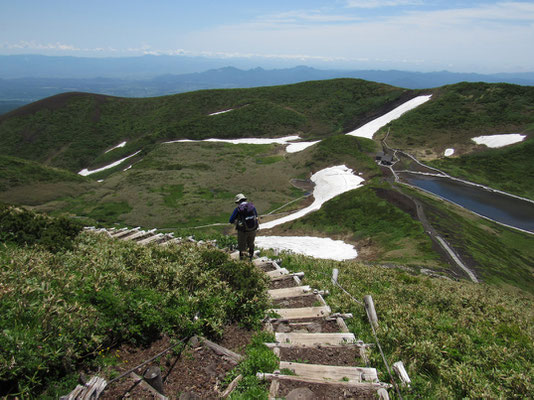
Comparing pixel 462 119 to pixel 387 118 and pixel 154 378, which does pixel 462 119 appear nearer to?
pixel 387 118

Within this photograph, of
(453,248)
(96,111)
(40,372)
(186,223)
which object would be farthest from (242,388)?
(96,111)

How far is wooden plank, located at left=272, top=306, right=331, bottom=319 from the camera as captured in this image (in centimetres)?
891

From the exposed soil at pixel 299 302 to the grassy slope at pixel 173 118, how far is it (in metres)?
85.2

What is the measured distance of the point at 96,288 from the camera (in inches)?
266

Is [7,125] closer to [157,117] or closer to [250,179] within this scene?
[157,117]

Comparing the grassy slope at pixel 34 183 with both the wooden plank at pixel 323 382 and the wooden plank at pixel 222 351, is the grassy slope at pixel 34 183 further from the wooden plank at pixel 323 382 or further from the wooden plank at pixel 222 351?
the wooden plank at pixel 323 382

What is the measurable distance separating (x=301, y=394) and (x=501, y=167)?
65670mm

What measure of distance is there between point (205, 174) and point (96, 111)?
Answer: 71.9 metres

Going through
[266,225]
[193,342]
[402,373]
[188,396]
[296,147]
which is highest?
[188,396]

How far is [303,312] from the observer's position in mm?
A: 9062

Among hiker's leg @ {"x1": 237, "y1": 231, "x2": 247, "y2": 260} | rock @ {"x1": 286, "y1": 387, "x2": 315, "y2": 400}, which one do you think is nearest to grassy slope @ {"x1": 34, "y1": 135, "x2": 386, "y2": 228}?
hiker's leg @ {"x1": 237, "y1": 231, "x2": 247, "y2": 260}

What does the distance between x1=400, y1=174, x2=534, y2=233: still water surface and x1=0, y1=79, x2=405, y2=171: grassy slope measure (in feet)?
153

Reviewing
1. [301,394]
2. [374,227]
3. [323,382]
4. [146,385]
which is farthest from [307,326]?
[374,227]

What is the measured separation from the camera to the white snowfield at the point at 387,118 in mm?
81562
